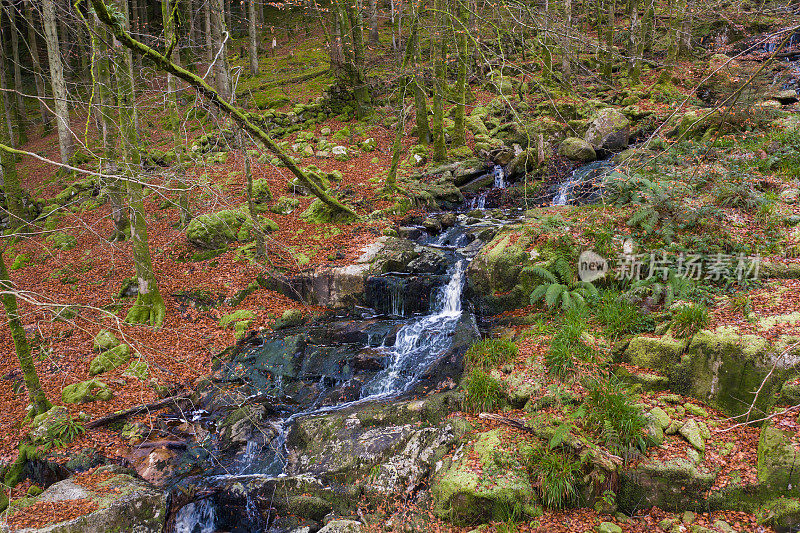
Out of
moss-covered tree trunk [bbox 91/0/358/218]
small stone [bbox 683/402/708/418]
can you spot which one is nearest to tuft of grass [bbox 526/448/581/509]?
small stone [bbox 683/402/708/418]

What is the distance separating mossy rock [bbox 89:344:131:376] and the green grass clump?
6.59 metres

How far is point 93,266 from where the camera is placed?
1180 cm

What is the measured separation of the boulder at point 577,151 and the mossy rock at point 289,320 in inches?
411

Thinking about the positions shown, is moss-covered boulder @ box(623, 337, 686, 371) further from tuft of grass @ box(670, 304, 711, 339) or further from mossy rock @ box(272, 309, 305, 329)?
mossy rock @ box(272, 309, 305, 329)

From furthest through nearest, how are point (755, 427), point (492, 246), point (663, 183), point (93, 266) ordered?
point (93, 266), point (492, 246), point (663, 183), point (755, 427)

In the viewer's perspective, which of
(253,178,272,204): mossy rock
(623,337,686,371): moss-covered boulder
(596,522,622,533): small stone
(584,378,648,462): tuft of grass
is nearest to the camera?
(596,522,622,533): small stone

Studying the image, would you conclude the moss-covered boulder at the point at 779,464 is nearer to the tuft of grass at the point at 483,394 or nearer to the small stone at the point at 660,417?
the small stone at the point at 660,417

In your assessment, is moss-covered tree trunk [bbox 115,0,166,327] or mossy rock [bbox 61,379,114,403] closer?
mossy rock [bbox 61,379,114,403]

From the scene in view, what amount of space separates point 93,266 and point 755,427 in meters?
14.1

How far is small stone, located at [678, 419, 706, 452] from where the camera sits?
484 centimetres

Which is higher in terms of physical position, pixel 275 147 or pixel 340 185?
pixel 275 147

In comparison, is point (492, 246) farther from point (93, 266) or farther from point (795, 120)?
point (93, 266)

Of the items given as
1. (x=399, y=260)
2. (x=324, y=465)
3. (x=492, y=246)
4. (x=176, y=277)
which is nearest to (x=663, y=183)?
(x=492, y=246)

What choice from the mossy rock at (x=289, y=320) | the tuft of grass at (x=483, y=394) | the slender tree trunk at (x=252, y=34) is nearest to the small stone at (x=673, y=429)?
the tuft of grass at (x=483, y=394)
